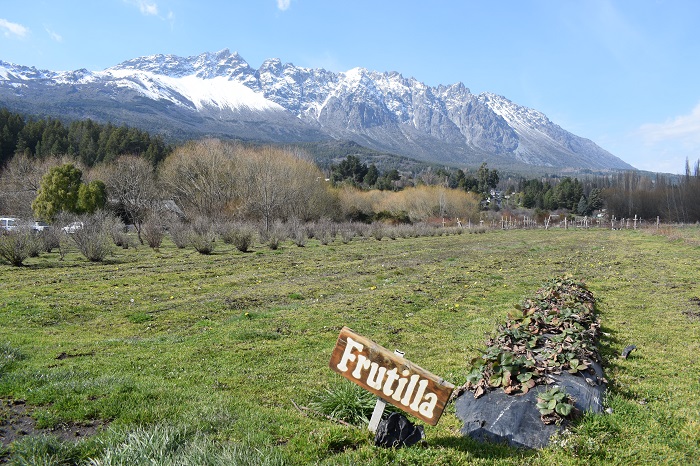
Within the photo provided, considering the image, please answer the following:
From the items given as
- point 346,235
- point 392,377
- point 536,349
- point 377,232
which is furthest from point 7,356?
point 377,232

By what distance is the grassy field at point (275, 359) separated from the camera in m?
4.03

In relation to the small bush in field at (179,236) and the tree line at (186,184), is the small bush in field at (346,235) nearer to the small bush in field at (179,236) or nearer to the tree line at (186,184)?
the tree line at (186,184)

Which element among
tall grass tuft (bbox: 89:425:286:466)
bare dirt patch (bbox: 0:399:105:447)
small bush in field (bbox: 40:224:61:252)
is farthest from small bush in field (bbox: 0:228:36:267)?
tall grass tuft (bbox: 89:425:286:466)

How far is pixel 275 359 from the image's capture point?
286 inches

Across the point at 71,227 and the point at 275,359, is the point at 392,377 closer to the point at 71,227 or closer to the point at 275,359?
the point at 275,359

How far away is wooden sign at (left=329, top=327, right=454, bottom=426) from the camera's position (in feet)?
12.7

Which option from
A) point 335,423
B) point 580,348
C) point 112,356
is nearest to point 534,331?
point 580,348

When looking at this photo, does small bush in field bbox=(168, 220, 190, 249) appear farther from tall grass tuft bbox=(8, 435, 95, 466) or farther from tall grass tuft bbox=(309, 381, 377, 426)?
tall grass tuft bbox=(8, 435, 95, 466)

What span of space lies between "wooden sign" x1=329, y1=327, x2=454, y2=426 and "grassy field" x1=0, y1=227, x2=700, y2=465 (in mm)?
457

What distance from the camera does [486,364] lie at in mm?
5617

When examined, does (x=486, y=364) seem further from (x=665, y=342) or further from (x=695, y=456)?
(x=665, y=342)

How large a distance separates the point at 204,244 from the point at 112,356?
70.4 ft

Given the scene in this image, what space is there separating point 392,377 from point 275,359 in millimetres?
3727

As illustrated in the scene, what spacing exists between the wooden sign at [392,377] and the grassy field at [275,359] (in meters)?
0.46
